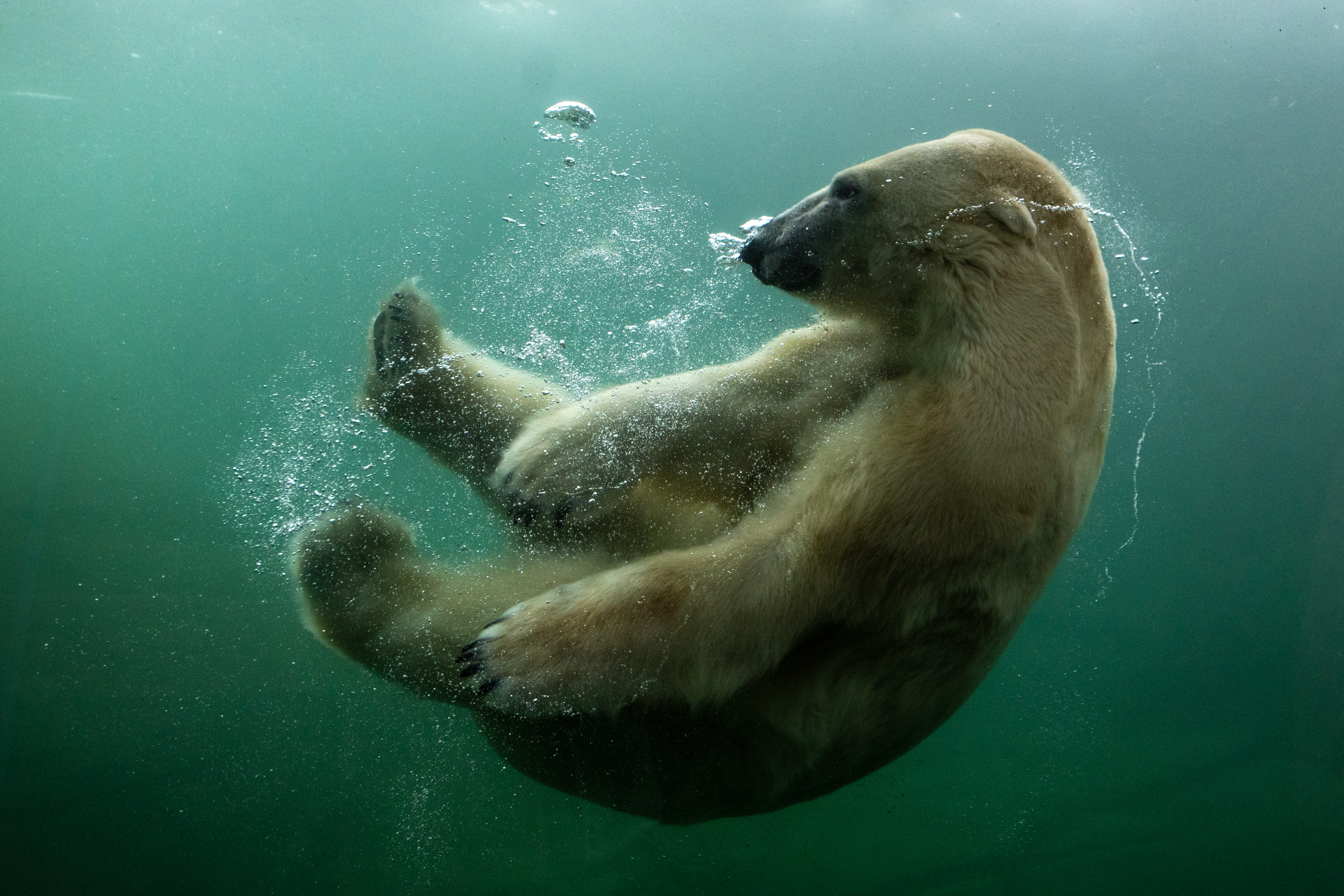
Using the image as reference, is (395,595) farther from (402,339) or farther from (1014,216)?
(1014,216)

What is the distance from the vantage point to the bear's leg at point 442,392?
236 centimetres

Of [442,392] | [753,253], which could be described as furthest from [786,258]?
[442,392]

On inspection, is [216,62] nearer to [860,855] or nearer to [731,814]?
[731,814]

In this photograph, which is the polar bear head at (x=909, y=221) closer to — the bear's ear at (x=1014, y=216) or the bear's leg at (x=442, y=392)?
the bear's ear at (x=1014, y=216)

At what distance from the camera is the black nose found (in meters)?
2.08

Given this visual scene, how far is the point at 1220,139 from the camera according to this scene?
5.99 metres

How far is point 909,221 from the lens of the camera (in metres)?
1.83

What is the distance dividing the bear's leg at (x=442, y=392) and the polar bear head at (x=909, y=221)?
2.81 feet

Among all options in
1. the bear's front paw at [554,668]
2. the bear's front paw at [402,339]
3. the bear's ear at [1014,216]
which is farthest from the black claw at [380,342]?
the bear's ear at [1014,216]

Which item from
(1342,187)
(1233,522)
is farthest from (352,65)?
(1233,522)

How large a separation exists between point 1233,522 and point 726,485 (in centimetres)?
882

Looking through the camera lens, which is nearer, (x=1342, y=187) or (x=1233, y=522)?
(x=1342, y=187)

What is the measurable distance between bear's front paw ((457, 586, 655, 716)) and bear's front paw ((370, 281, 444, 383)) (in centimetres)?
109

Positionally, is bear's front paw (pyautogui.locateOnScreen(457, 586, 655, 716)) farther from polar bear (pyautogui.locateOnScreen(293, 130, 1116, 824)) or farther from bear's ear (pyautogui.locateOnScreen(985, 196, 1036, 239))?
bear's ear (pyautogui.locateOnScreen(985, 196, 1036, 239))
